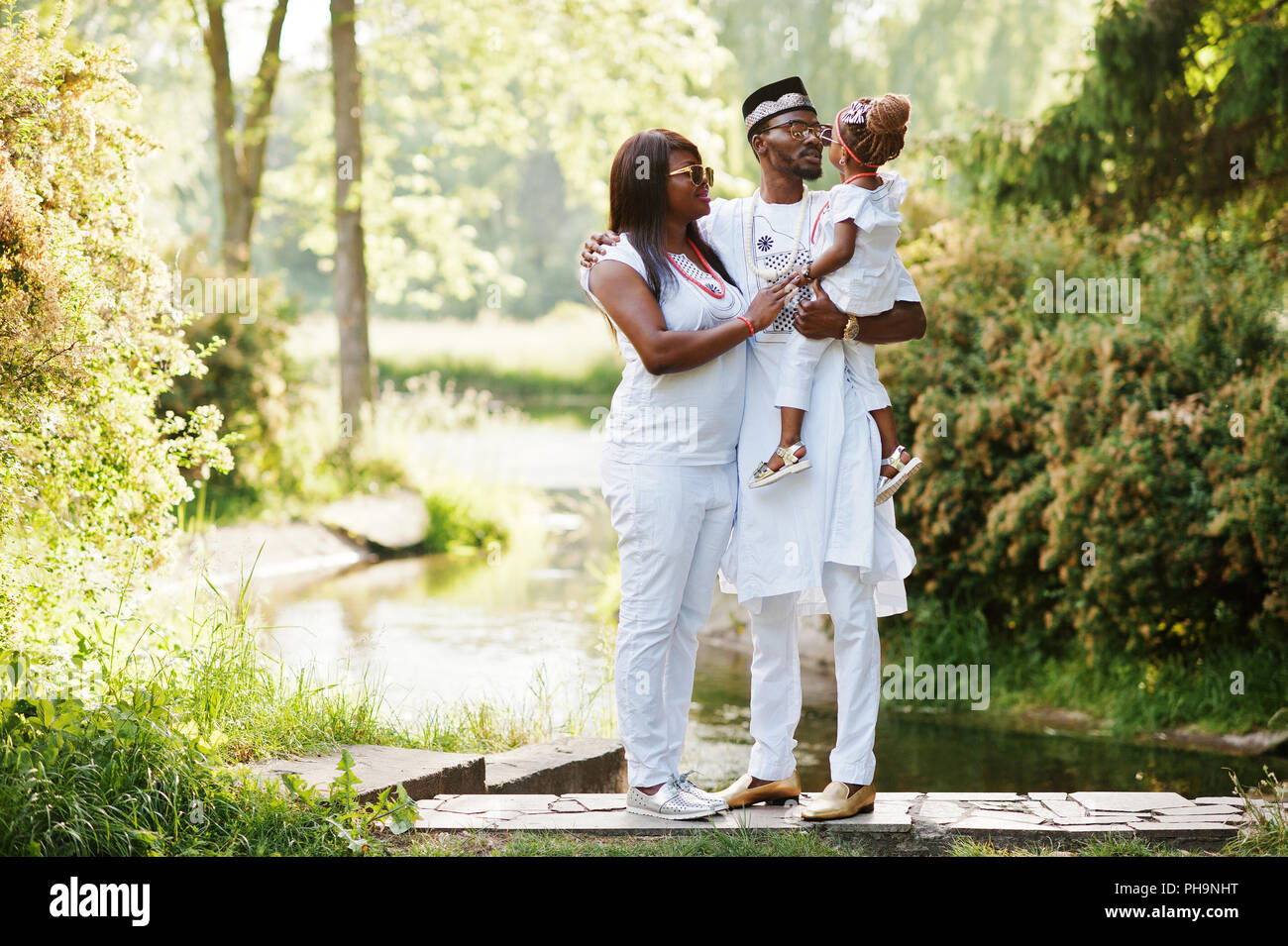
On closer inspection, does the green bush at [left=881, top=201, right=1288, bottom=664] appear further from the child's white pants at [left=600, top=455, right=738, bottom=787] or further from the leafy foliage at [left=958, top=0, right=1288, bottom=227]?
the child's white pants at [left=600, top=455, right=738, bottom=787]

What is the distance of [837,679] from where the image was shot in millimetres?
3906

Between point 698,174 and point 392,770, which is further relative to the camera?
point 392,770

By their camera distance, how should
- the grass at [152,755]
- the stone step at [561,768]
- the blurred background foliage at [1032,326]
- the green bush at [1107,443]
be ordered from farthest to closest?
the green bush at [1107,443] → the blurred background foliage at [1032,326] → the stone step at [561,768] → the grass at [152,755]

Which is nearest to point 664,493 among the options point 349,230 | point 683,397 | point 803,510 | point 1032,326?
point 683,397

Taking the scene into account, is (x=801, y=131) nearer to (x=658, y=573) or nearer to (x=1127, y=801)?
(x=658, y=573)

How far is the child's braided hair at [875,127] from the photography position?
379cm

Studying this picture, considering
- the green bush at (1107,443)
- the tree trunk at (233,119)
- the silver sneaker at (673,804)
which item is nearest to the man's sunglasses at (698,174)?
the silver sneaker at (673,804)

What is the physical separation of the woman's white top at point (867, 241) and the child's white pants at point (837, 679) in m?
0.79

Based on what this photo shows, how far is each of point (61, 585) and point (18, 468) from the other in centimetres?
57

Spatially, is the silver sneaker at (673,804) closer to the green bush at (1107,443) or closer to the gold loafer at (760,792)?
the gold loafer at (760,792)

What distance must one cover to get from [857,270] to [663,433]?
744mm
